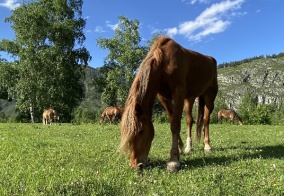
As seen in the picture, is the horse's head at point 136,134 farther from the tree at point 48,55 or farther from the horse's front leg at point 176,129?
the tree at point 48,55

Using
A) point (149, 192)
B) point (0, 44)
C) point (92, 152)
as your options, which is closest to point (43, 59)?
point (0, 44)

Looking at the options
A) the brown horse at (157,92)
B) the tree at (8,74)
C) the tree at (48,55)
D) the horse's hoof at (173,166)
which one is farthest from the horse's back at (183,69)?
the tree at (8,74)

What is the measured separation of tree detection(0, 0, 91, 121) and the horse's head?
4130 centimetres

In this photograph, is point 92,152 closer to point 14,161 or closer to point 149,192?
point 14,161

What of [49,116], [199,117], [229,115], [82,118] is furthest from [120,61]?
[199,117]

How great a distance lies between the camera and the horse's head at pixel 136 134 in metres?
6.83

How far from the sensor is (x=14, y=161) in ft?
26.8

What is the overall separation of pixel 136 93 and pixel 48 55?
4245 cm

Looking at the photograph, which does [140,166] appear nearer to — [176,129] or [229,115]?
[176,129]

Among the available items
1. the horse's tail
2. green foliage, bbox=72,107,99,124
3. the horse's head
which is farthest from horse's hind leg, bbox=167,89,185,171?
green foliage, bbox=72,107,99,124

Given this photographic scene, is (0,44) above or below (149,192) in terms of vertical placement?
above

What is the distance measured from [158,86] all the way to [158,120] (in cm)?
3030

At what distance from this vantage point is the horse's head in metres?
6.83

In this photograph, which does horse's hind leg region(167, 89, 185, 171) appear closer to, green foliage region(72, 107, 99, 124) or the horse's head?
the horse's head
